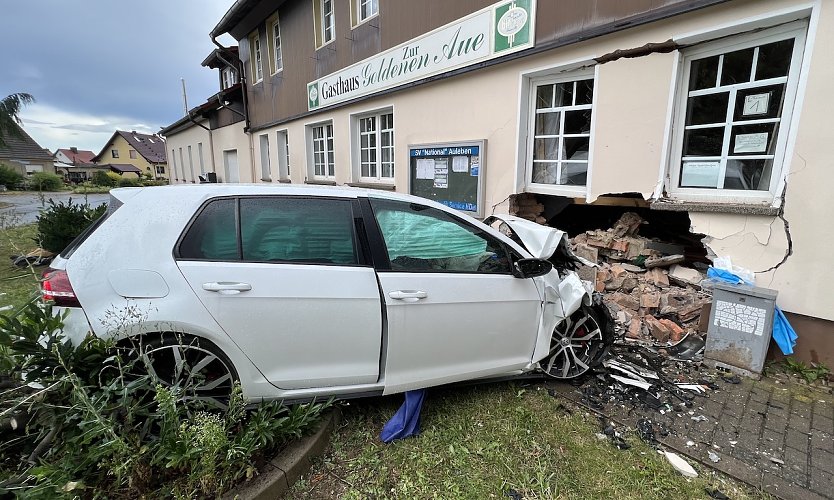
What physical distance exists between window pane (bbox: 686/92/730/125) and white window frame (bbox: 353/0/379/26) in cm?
618

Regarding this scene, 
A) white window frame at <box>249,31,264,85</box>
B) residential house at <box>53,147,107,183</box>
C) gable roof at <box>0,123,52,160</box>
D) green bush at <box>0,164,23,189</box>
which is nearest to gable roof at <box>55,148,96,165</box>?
residential house at <box>53,147,107,183</box>

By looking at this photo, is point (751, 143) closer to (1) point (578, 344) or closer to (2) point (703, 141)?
(2) point (703, 141)

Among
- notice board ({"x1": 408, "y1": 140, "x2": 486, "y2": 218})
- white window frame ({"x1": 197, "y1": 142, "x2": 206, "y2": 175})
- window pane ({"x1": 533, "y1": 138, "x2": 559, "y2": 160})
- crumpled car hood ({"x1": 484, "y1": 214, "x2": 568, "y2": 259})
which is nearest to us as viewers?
crumpled car hood ({"x1": 484, "y1": 214, "x2": 568, "y2": 259})

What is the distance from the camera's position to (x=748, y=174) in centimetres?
386

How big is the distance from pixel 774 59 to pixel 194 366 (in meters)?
5.39

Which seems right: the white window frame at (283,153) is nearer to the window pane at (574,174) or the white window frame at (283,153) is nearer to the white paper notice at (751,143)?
the window pane at (574,174)

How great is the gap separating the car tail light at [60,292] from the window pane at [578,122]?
206 inches

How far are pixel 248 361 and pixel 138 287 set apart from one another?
2.41 feet

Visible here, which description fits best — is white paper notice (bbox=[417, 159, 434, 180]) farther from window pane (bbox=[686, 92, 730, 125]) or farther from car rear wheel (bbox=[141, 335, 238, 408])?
car rear wheel (bbox=[141, 335, 238, 408])

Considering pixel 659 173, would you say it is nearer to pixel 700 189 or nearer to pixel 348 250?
pixel 700 189

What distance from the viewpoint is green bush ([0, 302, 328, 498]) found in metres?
1.83

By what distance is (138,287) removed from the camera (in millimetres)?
2197

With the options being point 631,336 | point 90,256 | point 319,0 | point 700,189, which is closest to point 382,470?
point 90,256

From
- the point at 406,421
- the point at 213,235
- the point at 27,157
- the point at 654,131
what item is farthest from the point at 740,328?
the point at 27,157
